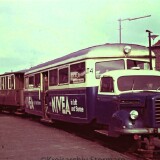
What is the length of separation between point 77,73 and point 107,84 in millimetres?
2321

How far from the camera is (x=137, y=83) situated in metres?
10.8

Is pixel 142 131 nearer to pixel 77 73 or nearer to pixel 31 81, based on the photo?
pixel 77 73

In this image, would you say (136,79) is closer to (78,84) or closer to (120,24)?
(78,84)

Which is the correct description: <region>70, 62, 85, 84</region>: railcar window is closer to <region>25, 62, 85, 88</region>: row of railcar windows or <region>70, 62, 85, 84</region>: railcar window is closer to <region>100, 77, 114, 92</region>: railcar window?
<region>25, 62, 85, 88</region>: row of railcar windows

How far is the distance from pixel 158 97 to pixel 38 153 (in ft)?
11.0

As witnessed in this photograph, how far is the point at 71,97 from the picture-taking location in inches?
540

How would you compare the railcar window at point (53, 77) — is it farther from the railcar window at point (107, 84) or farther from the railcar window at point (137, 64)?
the railcar window at point (107, 84)

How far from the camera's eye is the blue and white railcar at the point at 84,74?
12.3 metres

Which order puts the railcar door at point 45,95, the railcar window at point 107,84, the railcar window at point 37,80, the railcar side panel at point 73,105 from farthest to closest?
the railcar window at point 37,80
the railcar door at point 45,95
the railcar side panel at point 73,105
the railcar window at point 107,84

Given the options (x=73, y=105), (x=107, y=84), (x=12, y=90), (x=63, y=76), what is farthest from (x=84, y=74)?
(x=12, y=90)

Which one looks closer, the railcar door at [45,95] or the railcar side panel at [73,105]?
the railcar side panel at [73,105]

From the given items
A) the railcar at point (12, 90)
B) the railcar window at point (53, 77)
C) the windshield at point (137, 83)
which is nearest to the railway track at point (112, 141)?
the windshield at point (137, 83)

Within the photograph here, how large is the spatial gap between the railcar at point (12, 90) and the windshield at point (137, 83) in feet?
46.0

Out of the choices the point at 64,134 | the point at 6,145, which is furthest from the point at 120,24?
the point at 6,145
